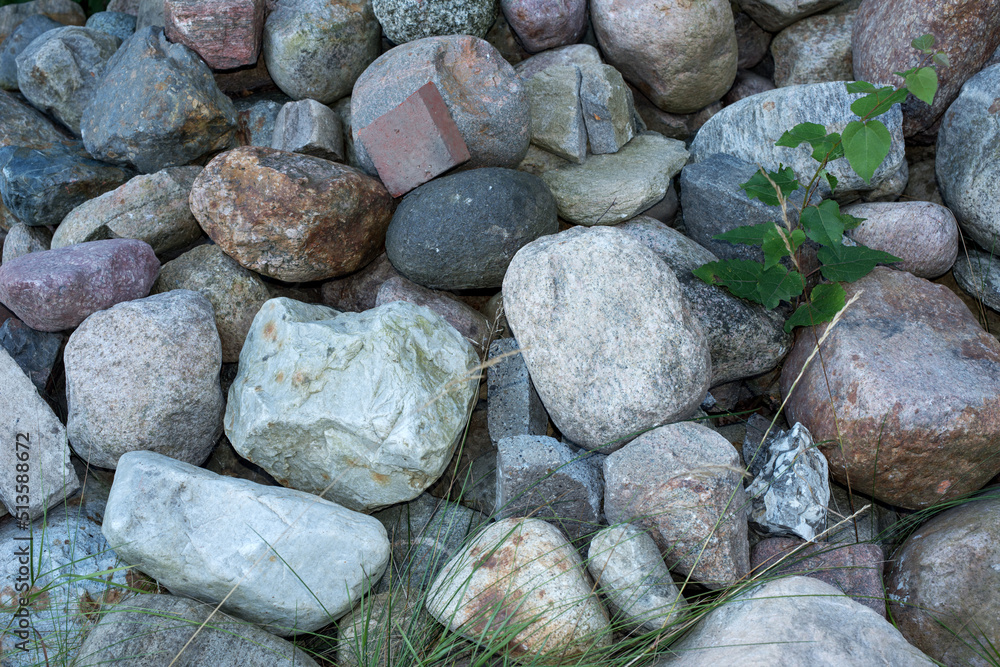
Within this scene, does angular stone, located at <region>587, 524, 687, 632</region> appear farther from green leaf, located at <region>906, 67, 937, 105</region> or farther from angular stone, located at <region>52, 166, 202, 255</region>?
angular stone, located at <region>52, 166, 202, 255</region>

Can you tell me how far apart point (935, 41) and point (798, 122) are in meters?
0.60

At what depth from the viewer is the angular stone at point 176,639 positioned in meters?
1.90

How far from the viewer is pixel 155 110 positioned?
2996 mm

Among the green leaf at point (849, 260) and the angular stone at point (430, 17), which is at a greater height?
the angular stone at point (430, 17)

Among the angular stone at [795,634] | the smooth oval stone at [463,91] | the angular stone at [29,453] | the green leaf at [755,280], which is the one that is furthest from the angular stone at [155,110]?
the angular stone at [795,634]

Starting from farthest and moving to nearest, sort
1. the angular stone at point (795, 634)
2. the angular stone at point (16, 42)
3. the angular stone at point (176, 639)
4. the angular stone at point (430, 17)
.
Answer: the angular stone at point (16, 42) → the angular stone at point (430, 17) → the angular stone at point (176, 639) → the angular stone at point (795, 634)

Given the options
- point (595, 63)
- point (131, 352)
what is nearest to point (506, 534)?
point (131, 352)

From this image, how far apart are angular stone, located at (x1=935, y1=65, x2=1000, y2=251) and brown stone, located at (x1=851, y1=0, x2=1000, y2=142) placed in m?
0.12

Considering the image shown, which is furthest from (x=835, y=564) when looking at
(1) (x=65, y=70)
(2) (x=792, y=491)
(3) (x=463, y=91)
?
(1) (x=65, y=70)

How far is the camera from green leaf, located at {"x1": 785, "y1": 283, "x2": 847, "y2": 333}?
2383mm

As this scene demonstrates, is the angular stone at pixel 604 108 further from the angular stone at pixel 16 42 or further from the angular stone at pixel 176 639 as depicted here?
the angular stone at pixel 16 42

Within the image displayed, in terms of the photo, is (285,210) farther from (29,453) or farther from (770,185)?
(770,185)

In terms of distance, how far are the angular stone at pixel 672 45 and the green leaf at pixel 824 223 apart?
4.02 feet

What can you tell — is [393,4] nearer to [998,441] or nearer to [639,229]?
[639,229]
